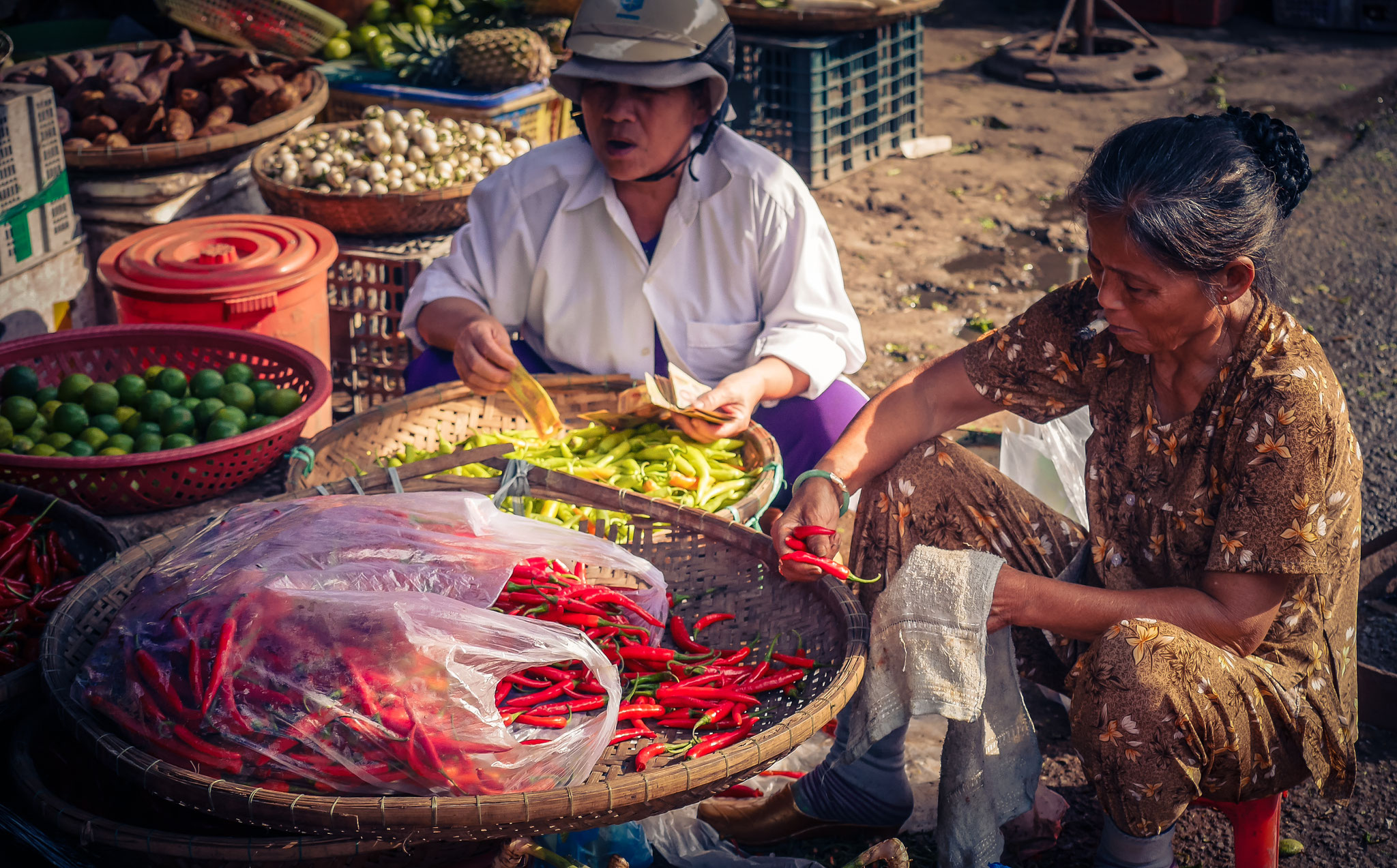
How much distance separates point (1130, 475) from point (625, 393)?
4.13 feet

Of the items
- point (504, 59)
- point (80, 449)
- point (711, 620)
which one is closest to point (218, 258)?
point (80, 449)

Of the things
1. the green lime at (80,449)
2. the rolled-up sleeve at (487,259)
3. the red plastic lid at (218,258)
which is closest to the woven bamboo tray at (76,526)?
the green lime at (80,449)

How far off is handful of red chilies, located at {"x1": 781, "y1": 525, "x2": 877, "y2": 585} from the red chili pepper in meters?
0.23

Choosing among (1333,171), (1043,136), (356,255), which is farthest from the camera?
(1043,136)

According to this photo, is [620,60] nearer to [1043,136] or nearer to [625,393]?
[625,393]

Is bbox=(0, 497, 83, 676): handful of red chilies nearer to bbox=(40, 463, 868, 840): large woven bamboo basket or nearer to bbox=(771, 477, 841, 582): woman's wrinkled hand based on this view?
bbox=(40, 463, 868, 840): large woven bamboo basket

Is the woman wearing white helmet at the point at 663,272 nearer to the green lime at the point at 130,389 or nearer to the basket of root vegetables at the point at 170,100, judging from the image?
the green lime at the point at 130,389

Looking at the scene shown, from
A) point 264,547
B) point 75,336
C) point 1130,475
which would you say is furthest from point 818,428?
point 75,336

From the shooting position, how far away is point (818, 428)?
10.8 ft

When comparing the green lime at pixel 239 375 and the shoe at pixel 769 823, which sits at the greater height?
the green lime at pixel 239 375

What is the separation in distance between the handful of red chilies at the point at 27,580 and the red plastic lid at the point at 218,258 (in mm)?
1247

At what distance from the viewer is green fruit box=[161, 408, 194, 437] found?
308cm

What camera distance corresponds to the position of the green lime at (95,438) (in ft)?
9.91

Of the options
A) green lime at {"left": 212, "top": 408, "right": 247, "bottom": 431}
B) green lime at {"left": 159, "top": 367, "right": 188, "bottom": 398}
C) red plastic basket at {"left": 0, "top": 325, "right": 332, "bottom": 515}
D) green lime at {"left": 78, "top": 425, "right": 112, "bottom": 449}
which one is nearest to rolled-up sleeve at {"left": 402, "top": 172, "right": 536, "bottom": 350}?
red plastic basket at {"left": 0, "top": 325, "right": 332, "bottom": 515}
